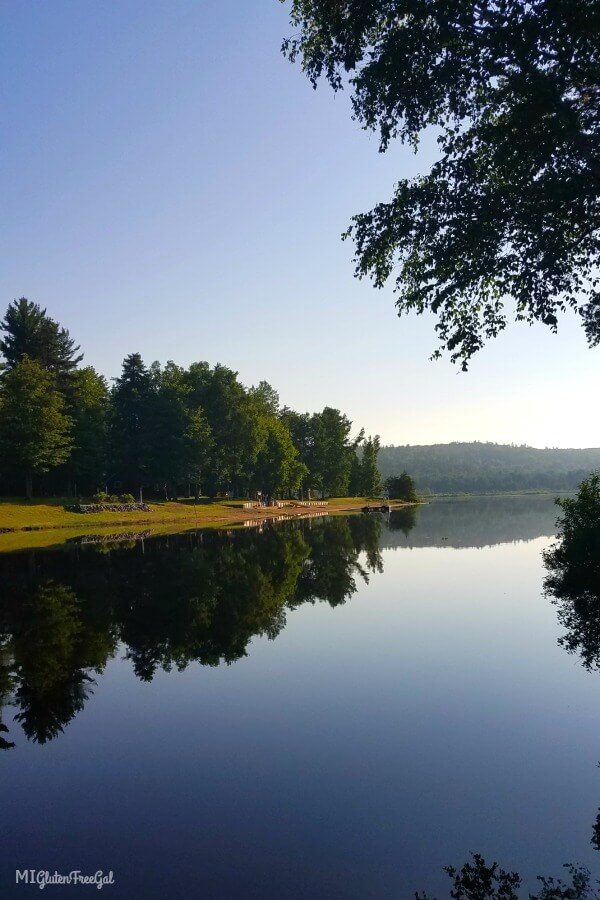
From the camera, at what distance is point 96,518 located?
65.2m

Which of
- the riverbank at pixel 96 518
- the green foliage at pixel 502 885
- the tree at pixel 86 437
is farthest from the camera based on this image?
the tree at pixel 86 437

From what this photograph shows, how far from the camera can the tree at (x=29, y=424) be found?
64625 millimetres

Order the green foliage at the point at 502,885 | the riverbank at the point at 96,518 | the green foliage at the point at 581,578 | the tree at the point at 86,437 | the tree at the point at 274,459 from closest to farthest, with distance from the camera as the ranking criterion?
the green foliage at the point at 502,885
the green foliage at the point at 581,578
the riverbank at the point at 96,518
the tree at the point at 86,437
the tree at the point at 274,459

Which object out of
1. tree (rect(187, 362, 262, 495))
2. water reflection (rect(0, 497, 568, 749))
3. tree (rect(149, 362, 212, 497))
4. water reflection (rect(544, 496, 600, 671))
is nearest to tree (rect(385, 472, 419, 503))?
tree (rect(187, 362, 262, 495))

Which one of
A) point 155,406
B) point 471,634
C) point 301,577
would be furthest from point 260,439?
point 471,634

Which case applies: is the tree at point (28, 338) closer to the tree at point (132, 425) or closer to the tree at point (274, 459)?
the tree at point (132, 425)

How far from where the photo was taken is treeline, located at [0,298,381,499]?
220 ft

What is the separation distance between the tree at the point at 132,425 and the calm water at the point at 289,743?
61.2 meters

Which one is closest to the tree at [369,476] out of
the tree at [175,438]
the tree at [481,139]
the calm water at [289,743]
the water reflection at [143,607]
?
the tree at [175,438]

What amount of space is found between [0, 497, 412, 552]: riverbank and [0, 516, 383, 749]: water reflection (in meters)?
14.5

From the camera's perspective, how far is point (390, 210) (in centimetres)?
1416

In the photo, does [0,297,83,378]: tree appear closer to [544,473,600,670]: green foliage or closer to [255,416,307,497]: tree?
[255,416,307,497]: tree

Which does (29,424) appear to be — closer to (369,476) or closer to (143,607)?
(143,607)

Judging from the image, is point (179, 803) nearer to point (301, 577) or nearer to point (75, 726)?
point (75, 726)
